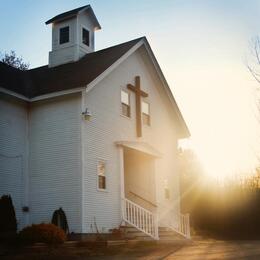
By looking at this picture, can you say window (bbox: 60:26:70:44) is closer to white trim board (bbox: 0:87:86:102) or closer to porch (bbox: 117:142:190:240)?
white trim board (bbox: 0:87:86:102)

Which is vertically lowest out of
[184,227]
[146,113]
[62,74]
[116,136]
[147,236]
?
[147,236]

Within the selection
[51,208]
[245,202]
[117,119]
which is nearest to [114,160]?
[117,119]

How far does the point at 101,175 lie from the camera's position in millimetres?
19406

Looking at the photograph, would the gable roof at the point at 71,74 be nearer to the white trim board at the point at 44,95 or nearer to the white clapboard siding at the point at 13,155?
the white trim board at the point at 44,95

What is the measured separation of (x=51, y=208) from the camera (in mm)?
18219

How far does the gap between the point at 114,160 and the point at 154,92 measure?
583 cm

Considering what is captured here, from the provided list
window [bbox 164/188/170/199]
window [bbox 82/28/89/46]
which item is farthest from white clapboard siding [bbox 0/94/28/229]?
window [bbox 164/188/170/199]

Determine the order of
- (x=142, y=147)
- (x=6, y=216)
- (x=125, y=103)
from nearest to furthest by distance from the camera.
A: 1. (x=6, y=216)
2. (x=125, y=103)
3. (x=142, y=147)

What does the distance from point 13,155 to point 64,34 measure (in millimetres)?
8273

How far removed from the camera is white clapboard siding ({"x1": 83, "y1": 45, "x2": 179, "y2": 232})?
61.0ft

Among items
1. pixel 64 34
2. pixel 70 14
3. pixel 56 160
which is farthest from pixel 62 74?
pixel 56 160

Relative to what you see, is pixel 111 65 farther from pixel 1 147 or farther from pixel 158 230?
pixel 158 230

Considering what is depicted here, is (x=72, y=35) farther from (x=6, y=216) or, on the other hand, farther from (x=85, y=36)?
(x=6, y=216)

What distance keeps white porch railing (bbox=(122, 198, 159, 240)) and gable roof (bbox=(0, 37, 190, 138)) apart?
17.2 feet
